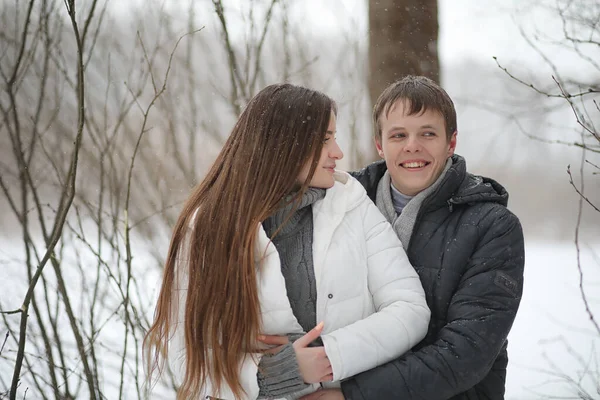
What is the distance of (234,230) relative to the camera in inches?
62.1

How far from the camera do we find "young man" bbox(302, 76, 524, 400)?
152 cm

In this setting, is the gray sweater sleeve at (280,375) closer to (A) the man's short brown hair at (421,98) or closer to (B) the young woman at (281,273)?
(B) the young woman at (281,273)

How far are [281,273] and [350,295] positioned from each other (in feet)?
0.57

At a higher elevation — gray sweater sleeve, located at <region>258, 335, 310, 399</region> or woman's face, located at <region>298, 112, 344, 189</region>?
woman's face, located at <region>298, 112, 344, 189</region>

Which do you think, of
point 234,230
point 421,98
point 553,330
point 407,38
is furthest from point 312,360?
point 553,330

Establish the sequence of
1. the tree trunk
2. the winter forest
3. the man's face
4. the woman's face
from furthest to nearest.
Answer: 1. the winter forest
2. the tree trunk
3. the man's face
4. the woman's face

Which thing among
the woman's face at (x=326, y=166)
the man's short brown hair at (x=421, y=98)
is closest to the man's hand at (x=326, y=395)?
the woman's face at (x=326, y=166)

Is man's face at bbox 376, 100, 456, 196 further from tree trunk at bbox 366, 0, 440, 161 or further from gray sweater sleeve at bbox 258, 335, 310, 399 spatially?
tree trunk at bbox 366, 0, 440, 161

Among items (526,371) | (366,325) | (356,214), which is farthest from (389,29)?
(526,371)

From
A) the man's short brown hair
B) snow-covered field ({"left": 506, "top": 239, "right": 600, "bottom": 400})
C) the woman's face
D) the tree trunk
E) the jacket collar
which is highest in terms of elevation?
the tree trunk

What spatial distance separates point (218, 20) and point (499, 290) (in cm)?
209

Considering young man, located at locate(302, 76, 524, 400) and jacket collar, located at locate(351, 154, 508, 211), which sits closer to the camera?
young man, located at locate(302, 76, 524, 400)

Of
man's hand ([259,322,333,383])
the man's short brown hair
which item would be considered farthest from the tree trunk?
man's hand ([259,322,333,383])

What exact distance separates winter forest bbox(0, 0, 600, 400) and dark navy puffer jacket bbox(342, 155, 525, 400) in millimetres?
1117
